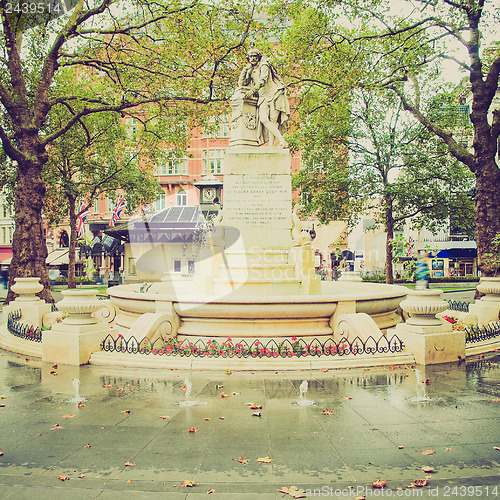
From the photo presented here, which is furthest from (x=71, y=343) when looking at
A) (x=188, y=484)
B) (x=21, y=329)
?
(x=188, y=484)

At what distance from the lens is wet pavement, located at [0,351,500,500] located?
12.5 ft

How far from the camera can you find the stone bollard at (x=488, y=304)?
12.8 meters

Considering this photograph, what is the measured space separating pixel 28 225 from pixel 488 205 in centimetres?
1741

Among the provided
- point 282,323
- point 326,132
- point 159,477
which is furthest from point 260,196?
point 326,132

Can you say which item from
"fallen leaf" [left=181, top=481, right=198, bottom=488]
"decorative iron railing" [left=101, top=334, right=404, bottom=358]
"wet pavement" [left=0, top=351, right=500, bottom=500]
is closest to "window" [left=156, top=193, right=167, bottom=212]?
"decorative iron railing" [left=101, top=334, right=404, bottom=358]

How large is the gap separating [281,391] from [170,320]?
3.61m

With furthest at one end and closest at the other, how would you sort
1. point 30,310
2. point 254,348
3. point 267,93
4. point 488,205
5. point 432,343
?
point 488,205 → point 267,93 → point 30,310 → point 254,348 → point 432,343

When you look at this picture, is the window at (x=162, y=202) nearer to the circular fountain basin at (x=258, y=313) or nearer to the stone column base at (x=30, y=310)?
the stone column base at (x=30, y=310)

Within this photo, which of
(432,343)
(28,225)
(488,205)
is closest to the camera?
(432,343)

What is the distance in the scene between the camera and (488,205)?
1664cm

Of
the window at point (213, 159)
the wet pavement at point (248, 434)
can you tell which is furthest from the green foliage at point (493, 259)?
the window at point (213, 159)

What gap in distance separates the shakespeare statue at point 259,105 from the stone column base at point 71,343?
731cm

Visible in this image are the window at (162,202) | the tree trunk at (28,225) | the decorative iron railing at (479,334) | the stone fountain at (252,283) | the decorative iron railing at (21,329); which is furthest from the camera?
the window at (162,202)

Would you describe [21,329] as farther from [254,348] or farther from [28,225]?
[28,225]
